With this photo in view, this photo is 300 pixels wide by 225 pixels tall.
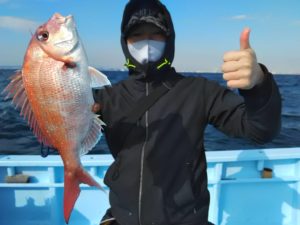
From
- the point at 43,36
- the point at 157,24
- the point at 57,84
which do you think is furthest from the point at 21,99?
the point at 157,24

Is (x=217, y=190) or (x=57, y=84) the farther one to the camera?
(x=217, y=190)

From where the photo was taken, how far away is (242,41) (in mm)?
1730

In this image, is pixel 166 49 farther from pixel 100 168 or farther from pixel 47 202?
pixel 47 202

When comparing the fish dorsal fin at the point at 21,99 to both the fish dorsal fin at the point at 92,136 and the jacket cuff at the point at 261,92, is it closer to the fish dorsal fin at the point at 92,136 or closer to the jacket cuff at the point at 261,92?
the fish dorsal fin at the point at 92,136

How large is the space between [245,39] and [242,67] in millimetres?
151

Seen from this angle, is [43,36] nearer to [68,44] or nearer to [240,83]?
[68,44]

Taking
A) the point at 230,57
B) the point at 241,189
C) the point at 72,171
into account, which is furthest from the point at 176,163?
the point at 241,189

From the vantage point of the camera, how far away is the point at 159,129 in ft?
7.95

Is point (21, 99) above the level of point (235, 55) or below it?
below

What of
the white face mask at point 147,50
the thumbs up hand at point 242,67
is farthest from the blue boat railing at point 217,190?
the thumbs up hand at point 242,67

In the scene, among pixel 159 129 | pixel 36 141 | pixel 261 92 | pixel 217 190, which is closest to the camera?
pixel 261 92

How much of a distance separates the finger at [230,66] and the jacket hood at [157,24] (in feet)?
2.78

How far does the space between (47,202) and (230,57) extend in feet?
10.4

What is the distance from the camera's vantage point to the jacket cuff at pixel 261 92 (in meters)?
1.82
